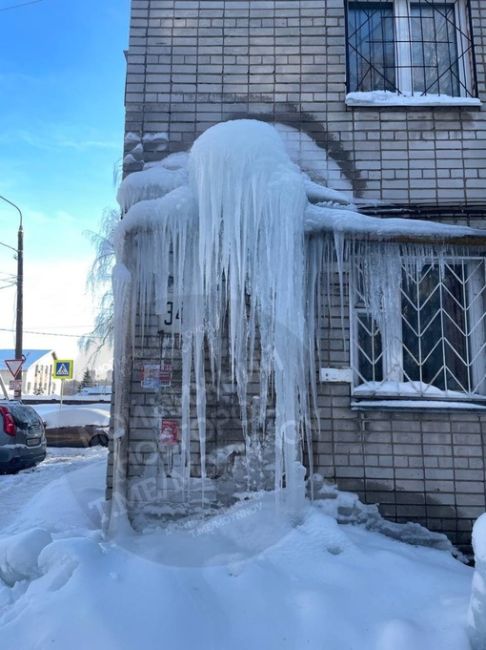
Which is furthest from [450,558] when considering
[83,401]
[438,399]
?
[83,401]

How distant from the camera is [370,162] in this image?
4.05 metres

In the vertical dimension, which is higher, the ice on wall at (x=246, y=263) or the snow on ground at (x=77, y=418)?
the ice on wall at (x=246, y=263)

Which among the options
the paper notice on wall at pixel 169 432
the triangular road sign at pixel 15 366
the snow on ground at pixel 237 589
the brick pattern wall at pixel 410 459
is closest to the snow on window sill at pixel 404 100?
the brick pattern wall at pixel 410 459

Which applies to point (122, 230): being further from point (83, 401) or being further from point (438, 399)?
point (83, 401)

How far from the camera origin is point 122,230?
3.64m

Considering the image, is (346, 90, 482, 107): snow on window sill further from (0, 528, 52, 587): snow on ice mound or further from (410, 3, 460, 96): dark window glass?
(0, 528, 52, 587): snow on ice mound

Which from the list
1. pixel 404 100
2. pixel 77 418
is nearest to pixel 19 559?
pixel 404 100

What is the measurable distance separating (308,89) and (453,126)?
129 cm

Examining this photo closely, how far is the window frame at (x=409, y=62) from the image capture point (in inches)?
162

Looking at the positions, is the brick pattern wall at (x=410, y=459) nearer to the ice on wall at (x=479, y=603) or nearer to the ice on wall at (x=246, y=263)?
the ice on wall at (x=246, y=263)

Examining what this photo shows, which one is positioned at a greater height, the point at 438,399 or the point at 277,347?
the point at 277,347

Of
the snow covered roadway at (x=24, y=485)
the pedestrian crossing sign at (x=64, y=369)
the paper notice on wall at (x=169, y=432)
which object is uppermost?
the pedestrian crossing sign at (x=64, y=369)

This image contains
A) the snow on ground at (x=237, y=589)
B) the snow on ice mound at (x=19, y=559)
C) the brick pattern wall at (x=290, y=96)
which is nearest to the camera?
the snow on ground at (x=237, y=589)

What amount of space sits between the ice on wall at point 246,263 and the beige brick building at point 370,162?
0.69 ft
